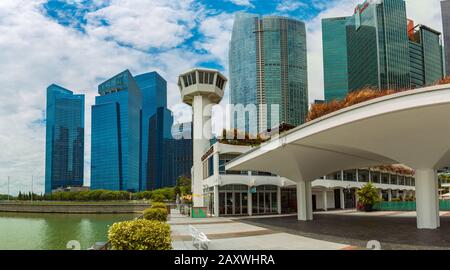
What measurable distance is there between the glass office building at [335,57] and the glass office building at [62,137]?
101708 mm

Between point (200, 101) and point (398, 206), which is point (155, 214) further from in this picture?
point (398, 206)

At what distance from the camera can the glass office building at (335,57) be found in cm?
9307

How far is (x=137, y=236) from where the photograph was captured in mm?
7449

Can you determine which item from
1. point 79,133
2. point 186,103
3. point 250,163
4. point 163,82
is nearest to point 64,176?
point 79,133

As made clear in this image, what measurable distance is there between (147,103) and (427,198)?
171536 millimetres

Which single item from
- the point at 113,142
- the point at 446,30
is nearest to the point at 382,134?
the point at 446,30

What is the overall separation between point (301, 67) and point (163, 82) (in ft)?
338

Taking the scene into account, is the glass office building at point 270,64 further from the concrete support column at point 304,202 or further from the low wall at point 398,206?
the concrete support column at point 304,202

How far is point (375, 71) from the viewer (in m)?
80.2

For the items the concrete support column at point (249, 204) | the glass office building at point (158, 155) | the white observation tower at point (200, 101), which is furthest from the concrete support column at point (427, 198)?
the glass office building at point (158, 155)

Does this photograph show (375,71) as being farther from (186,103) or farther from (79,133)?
(79,133)

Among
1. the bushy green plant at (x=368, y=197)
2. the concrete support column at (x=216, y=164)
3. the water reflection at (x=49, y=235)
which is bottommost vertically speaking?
the water reflection at (x=49, y=235)
